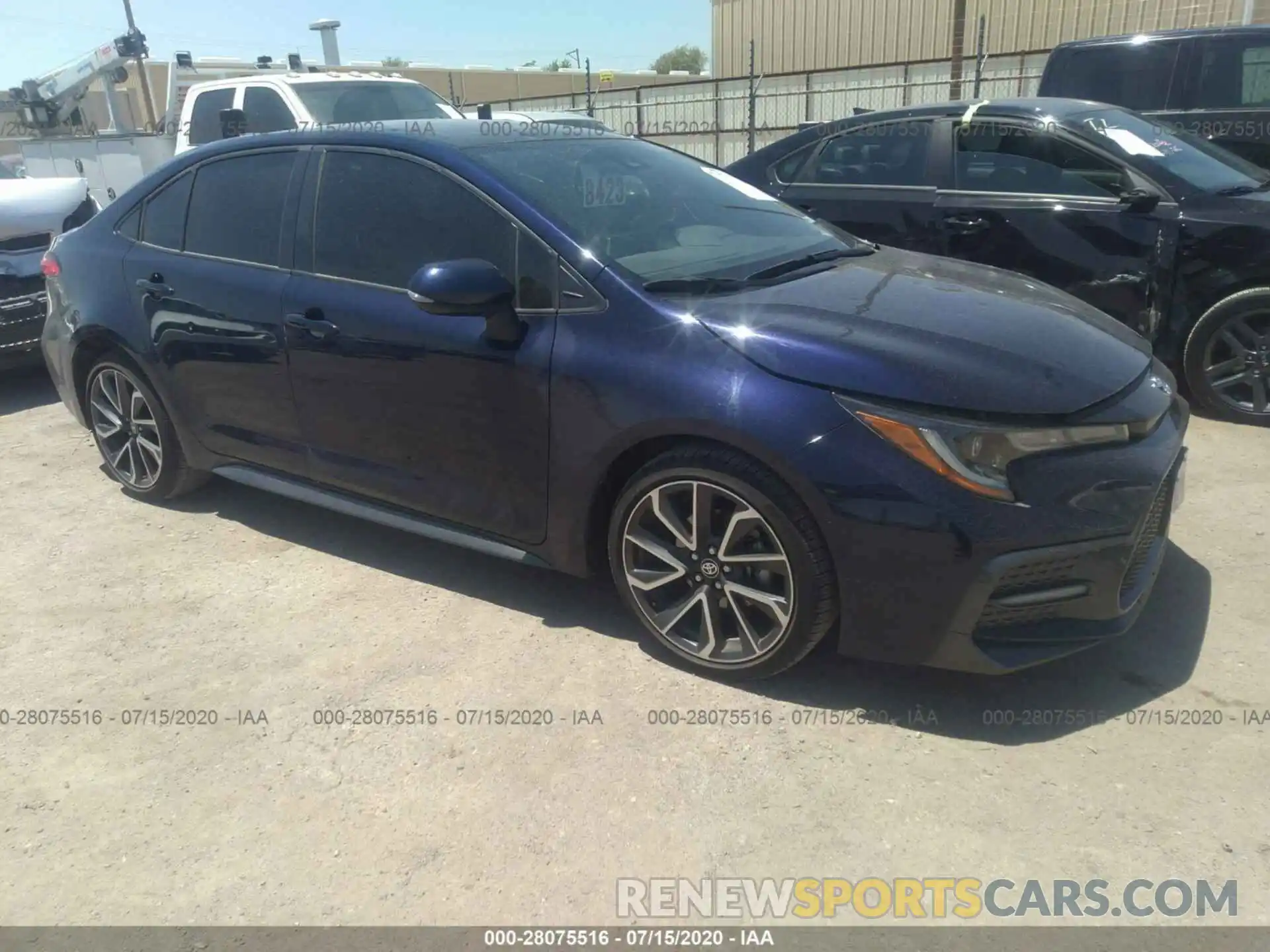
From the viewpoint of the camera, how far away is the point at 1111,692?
2.97 meters

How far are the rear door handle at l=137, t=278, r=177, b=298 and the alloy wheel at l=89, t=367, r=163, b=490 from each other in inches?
17.8

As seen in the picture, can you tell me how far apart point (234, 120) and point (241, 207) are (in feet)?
21.0

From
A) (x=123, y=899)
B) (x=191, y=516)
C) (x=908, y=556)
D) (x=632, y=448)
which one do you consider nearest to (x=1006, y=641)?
(x=908, y=556)

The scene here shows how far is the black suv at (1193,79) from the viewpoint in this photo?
739cm

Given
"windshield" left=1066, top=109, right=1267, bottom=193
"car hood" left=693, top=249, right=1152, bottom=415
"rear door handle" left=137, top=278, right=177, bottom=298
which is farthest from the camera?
"windshield" left=1066, top=109, right=1267, bottom=193

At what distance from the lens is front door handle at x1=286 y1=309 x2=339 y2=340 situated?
3.59 metres

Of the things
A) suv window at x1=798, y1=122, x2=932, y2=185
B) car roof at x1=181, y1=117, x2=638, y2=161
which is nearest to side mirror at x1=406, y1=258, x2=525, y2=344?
car roof at x1=181, y1=117, x2=638, y2=161

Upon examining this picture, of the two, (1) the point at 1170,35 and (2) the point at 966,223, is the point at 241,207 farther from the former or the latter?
(1) the point at 1170,35

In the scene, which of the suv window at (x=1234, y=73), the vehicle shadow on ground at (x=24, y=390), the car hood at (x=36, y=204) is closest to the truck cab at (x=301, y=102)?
the car hood at (x=36, y=204)

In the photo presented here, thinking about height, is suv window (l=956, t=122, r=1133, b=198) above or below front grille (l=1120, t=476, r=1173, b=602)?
above

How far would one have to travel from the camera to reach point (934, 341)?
9.31ft

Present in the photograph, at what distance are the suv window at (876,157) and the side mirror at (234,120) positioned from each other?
575 cm

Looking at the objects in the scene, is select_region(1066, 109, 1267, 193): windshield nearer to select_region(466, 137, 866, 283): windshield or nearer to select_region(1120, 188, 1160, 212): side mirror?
select_region(1120, 188, 1160, 212): side mirror

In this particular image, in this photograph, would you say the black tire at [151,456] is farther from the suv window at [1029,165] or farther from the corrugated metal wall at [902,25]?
the corrugated metal wall at [902,25]
